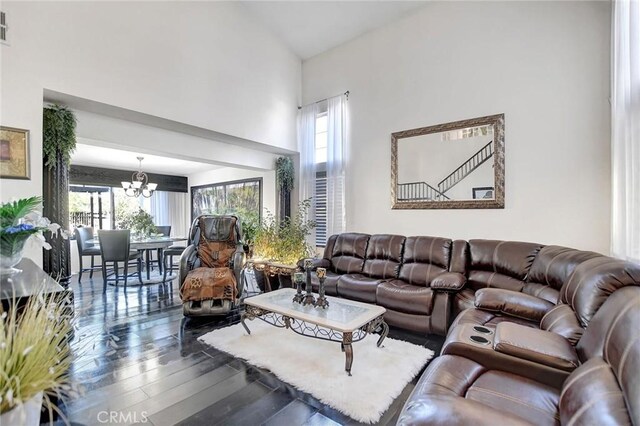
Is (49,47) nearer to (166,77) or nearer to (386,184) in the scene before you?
(166,77)

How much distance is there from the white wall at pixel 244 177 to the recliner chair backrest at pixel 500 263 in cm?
373

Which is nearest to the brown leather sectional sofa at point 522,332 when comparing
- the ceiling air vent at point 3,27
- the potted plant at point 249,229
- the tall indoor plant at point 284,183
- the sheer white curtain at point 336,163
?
the sheer white curtain at point 336,163

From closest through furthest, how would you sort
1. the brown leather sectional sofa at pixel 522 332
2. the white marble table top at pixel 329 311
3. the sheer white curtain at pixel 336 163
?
1. the brown leather sectional sofa at pixel 522 332
2. the white marble table top at pixel 329 311
3. the sheer white curtain at pixel 336 163

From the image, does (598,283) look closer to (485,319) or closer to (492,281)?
(485,319)

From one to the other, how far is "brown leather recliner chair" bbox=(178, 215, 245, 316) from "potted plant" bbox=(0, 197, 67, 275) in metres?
1.72

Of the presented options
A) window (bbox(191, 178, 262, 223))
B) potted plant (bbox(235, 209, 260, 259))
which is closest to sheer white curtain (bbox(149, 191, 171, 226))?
window (bbox(191, 178, 262, 223))

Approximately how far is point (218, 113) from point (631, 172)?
443 centimetres

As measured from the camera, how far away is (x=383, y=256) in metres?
3.90

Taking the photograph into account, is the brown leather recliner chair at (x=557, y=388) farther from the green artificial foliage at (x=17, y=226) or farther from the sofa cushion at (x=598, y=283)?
the green artificial foliage at (x=17, y=226)

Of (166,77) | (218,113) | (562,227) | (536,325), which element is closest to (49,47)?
(166,77)

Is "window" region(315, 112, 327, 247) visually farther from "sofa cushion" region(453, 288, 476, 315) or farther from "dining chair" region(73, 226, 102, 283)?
"dining chair" region(73, 226, 102, 283)

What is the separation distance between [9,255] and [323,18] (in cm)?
468

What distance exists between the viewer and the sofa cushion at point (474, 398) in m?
0.95

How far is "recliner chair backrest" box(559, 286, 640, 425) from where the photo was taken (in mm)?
855
